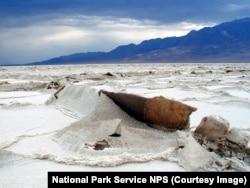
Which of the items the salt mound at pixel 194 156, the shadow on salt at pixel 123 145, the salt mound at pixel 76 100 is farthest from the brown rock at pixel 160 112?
the salt mound at pixel 76 100

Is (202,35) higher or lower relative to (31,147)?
higher

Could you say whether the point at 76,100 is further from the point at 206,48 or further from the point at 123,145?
the point at 206,48

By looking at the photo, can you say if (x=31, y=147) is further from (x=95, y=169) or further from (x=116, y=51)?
(x=116, y=51)

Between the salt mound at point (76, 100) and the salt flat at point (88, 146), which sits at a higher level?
the salt mound at point (76, 100)

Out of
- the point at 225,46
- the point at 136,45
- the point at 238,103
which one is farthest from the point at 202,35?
the point at 238,103

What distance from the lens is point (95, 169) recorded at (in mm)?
3055

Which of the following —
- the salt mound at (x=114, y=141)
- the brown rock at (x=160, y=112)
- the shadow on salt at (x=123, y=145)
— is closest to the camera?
the shadow on salt at (x=123, y=145)

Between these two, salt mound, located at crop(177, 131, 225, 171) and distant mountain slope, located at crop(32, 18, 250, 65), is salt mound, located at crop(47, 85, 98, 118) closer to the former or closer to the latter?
salt mound, located at crop(177, 131, 225, 171)

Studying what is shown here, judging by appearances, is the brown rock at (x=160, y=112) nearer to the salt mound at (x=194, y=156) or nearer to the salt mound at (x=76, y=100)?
the salt mound at (x=194, y=156)

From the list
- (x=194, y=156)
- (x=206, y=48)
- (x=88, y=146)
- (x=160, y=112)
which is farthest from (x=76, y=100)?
(x=206, y=48)

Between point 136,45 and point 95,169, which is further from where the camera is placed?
point 136,45

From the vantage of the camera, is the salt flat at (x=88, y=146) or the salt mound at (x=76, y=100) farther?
the salt mound at (x=76, y=100)

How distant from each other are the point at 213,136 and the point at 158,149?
0.52 meters

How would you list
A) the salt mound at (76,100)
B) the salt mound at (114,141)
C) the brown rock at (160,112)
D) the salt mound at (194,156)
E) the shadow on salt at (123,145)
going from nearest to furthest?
the salt mound at (194,156) < the shadow on salt at (123,145) < the salt mound at (114,141) < the brown rock at (160,112) < the salt mound at (76,100)
